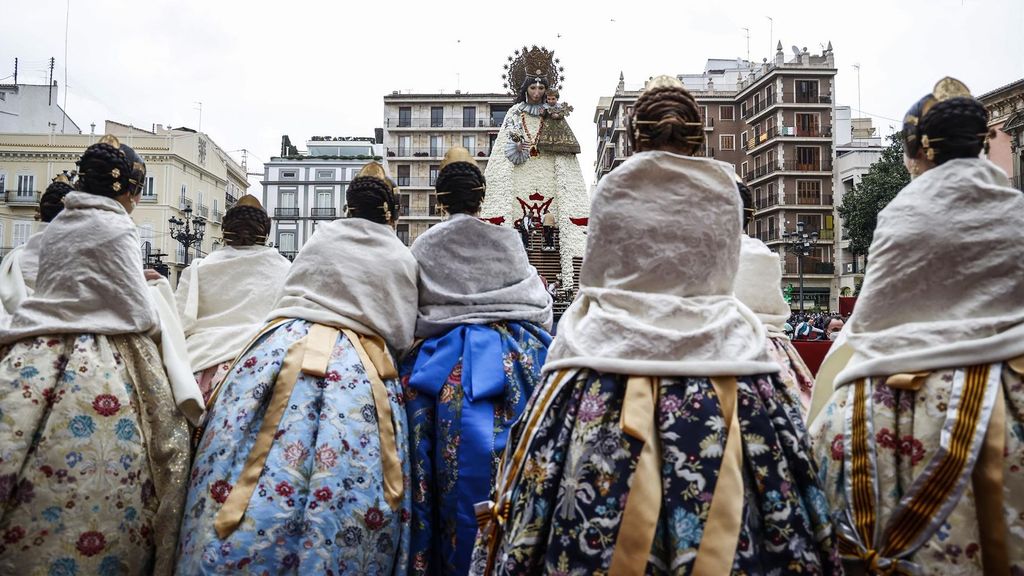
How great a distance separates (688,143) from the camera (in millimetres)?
2691

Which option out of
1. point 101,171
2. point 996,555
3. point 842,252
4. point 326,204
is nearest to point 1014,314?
point 996,555

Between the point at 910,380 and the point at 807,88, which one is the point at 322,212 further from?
the point at 910,380

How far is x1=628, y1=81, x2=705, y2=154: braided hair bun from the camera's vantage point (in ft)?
8.73

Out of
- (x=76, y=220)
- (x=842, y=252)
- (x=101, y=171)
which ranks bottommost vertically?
(x=76, y=220)

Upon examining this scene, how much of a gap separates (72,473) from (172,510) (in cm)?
43

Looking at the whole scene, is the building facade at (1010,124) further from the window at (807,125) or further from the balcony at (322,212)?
the balcony at (322,212)

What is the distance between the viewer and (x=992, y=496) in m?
2.30

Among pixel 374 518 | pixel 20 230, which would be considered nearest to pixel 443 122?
pixel 20 230

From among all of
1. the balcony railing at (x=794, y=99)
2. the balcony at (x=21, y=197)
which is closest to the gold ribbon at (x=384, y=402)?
the balcony at (x=21, y=197)

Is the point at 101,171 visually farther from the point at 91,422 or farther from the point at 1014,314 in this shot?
the point at 1014,314

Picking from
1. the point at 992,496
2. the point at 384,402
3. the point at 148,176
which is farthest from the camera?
the point at 148,176

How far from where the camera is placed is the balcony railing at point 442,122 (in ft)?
212

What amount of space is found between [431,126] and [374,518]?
63.8 metres

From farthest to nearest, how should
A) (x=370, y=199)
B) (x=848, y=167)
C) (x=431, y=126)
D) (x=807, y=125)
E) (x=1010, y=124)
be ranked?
(x=431, y=126), (x=807, y=125), (x=848, y=167), (x=1010, y=124), (x=370, y=199)
